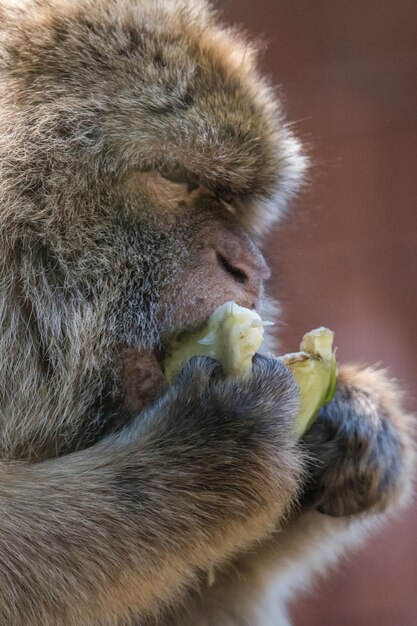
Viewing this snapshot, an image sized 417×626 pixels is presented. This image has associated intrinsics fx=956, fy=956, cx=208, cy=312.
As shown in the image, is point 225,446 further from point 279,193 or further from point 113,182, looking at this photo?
point 279,193

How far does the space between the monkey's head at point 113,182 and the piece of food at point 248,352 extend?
31 millimetres

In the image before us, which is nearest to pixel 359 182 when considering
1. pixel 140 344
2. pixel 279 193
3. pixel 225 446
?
pixel 279 193

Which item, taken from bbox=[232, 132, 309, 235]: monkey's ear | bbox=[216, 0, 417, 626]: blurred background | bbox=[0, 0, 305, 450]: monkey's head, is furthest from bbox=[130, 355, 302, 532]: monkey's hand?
bbox=[216, 0, 417, 626]: blurred background

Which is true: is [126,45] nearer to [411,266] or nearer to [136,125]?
[136,125]

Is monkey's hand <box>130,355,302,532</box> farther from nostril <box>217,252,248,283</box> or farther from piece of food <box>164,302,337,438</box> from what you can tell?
nostril <box>217,252,248,283</box>

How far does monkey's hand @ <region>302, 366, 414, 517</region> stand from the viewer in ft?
5.63

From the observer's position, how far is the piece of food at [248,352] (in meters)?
1.39

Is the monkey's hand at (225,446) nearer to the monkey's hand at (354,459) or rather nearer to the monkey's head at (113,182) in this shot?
the monkey's head at (113,182)

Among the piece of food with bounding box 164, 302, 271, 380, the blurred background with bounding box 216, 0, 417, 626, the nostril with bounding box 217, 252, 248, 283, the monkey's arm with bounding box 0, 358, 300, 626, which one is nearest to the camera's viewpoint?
the monkey's arm with bounding box 0, 358, 300, 626

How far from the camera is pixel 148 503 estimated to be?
4.26ft

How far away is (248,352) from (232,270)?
0.49 ft

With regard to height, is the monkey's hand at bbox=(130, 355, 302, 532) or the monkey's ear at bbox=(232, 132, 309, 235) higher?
the monkey's ear at bbox=(232, 132, 309, 235)

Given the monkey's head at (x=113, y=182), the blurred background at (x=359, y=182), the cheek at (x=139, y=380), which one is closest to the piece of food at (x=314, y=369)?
the monkey's head at (x=113, y=182)

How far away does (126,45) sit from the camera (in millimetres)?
1608
